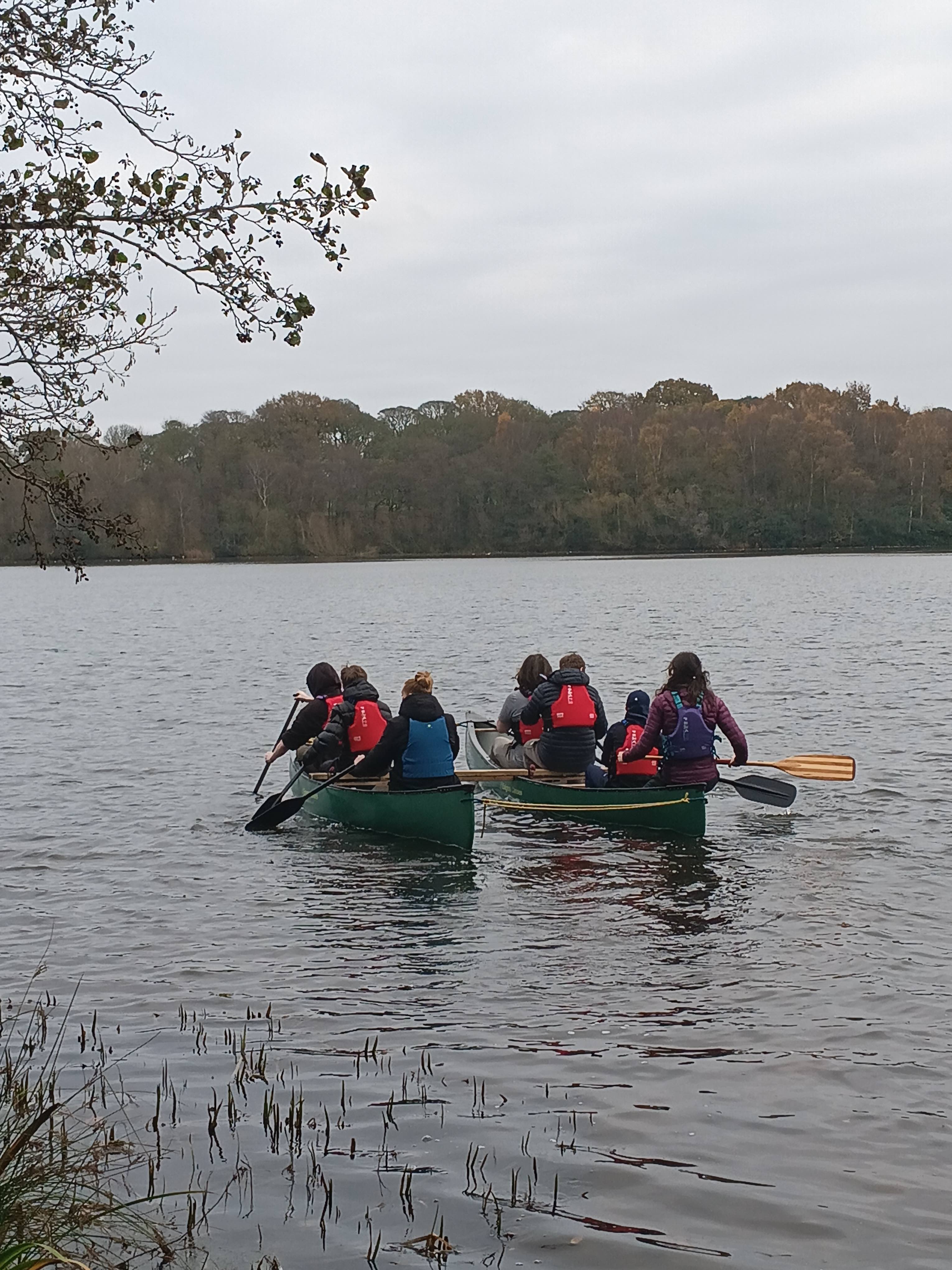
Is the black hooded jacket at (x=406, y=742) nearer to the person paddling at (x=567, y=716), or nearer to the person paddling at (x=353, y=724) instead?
the person paddling at (x=353, y=724)

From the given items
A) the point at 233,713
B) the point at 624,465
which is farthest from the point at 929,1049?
the point at 624,465

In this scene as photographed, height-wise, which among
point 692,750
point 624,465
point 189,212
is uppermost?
point 624,465

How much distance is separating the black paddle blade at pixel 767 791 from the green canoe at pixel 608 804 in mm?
1006

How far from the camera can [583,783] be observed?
1267 centimetres

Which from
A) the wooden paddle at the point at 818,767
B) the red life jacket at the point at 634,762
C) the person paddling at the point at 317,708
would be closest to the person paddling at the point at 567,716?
the red life jacket at the point at 634,762

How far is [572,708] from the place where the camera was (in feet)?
41.3

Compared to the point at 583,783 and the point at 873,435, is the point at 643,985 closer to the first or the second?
the point at 583,783

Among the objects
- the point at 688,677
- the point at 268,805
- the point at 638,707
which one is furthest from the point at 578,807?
the point at 268,805

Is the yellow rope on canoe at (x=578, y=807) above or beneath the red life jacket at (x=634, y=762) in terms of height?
beneath

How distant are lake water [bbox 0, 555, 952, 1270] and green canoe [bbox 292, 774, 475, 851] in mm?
243

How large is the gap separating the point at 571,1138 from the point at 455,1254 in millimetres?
1089

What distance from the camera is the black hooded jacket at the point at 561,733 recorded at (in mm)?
12641

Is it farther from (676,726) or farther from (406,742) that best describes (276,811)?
(676,726)

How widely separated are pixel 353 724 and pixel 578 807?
2223 mm
